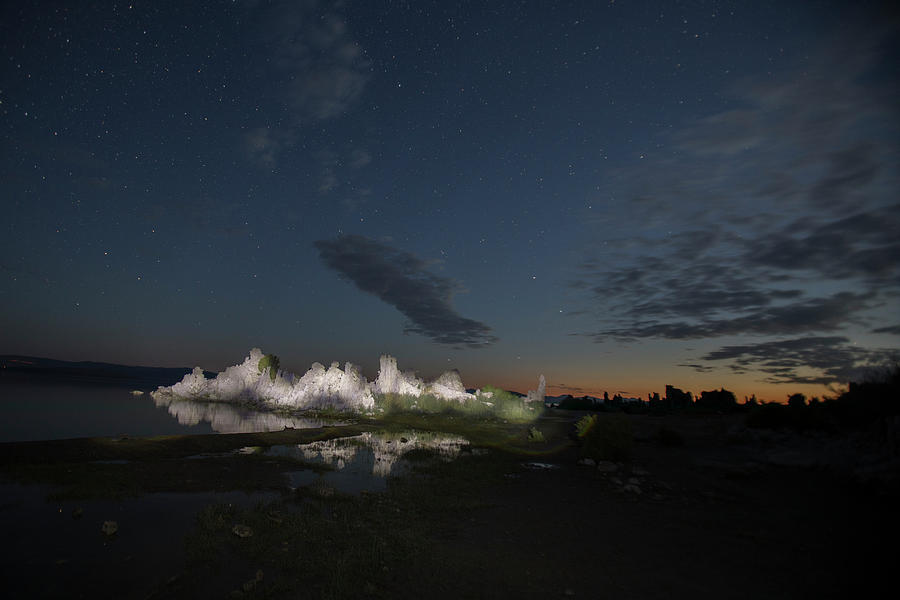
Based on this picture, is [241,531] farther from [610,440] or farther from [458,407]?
[458,407]

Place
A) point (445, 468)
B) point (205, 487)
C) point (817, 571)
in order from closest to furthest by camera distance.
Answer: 1. point (817, 571)
2. point (205, 487)
3. point (445, 468)

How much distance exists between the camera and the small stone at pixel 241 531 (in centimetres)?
1130

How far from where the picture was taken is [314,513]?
13750 mm

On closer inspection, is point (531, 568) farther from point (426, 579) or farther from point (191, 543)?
point (191, 543)

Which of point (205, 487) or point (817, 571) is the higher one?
point (817, 571)

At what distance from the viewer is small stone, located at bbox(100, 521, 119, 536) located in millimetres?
11406

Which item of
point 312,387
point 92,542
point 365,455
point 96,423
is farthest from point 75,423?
point 92,542

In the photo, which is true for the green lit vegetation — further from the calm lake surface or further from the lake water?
the calm lake surface

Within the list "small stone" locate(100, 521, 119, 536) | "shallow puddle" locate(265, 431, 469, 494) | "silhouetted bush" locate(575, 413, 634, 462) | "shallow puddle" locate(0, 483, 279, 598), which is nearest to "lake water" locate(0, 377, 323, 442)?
"shallow puddle" locate(265, 431, 469, 494)

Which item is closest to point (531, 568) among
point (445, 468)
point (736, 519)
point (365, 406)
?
point (736, 519)

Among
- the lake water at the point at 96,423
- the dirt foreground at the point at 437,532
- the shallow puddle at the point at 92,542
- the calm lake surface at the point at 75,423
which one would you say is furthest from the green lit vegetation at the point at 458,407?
the shallow puddle at the point at 92,542

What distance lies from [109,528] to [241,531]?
4.06m

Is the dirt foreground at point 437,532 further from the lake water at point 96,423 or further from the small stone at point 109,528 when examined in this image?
the lake water at point 96,423

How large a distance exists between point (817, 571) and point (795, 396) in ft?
154
